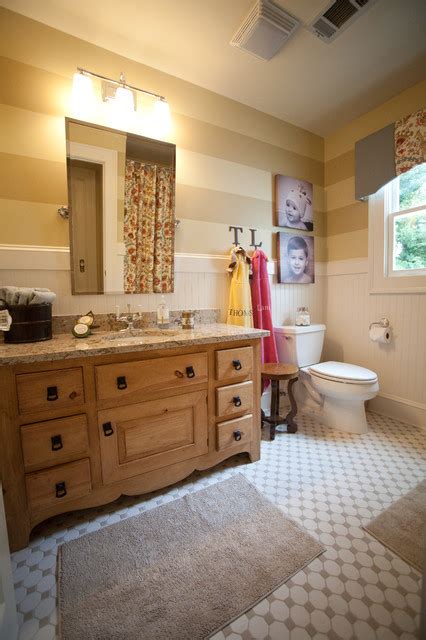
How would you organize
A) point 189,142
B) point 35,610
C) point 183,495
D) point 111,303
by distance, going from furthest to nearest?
point 189,142 → point 111,303 → point 183,495 → point 35,610

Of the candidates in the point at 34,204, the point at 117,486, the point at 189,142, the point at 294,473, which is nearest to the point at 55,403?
the point at 117,486

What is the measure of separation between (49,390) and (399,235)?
2525 millimetres

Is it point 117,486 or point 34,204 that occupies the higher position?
point 34,204

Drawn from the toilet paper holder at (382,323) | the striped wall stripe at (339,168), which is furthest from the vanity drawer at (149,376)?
the striped wall stripe at (339,168)

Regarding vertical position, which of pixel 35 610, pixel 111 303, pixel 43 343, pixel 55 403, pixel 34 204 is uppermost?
pixel 34 204

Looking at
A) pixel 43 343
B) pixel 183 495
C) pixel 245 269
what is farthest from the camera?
pixel 245 269

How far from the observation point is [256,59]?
1707 millimetres

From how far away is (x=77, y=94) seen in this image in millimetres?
1479

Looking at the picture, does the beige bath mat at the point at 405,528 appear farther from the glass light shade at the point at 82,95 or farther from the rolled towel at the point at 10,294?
the glass light shade at the point at 82,95

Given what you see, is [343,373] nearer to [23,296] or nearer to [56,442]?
[56,442]

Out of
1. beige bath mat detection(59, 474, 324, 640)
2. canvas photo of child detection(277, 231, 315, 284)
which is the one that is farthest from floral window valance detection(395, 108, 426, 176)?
beige bath mat detection(59, 474, 324, 640)

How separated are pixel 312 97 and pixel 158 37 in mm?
1168

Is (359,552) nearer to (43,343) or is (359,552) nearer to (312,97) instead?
(43,343)

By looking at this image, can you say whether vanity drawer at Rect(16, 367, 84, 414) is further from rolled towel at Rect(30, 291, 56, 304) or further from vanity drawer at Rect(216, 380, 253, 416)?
vanity drawer at Rect(216, 380, 253, 416)
